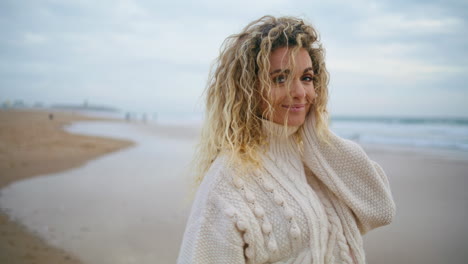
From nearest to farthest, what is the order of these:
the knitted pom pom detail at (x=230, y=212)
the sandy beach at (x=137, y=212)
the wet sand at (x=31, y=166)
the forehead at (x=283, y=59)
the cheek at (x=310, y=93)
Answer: the knitted pom pom detail at (x=230, y=212)
the forehead at (x=283, y=59)
the cheek at (x=310, y=93)
the wet sand at (x=31, y=166)
the sandy beach at (x=137, y=212)

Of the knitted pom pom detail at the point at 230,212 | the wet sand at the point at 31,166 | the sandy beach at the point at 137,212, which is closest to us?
the knitted pom pom detail at the point at 230,212

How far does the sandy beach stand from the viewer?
366 cm

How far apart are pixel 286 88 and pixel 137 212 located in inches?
171

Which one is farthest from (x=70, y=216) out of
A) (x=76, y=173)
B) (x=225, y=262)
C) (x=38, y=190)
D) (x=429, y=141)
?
(x=429, y=141)

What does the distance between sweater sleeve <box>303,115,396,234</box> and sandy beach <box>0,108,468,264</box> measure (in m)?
1.01

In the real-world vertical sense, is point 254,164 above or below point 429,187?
above

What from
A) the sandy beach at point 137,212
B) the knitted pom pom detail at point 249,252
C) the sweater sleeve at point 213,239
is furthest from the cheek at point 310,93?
the sandy beach at point 137,212

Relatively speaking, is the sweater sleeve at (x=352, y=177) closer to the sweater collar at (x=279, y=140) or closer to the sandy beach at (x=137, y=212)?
the sweater collar at (x=279, y=140)

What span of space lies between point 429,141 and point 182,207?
40.3 ft

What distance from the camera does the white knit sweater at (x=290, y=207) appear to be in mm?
1137

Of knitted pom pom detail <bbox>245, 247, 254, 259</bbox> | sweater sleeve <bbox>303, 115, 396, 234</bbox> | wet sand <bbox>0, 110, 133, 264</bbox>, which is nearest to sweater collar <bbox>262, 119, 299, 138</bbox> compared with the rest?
sweater sleeve <bbox>303, 115, 396, 234</bbox>

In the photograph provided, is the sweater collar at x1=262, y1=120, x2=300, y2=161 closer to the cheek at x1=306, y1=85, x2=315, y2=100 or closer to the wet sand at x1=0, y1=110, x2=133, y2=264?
the cheek at x1=306, y1=85, x2=315, y2=100

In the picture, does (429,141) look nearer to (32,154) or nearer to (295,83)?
(295,83)

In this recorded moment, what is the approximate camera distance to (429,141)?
40.9ft
